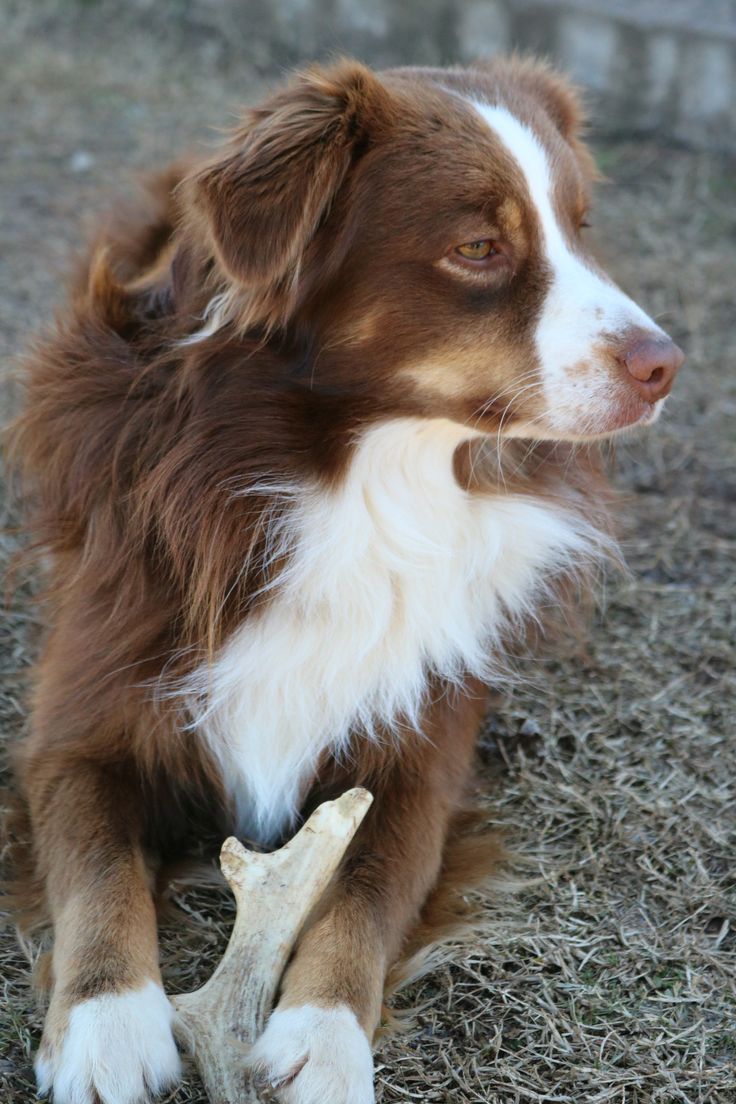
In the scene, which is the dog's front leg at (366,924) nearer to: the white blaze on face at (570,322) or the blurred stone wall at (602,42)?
the white blaze on face at (570,322)

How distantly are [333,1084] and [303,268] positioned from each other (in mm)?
1544

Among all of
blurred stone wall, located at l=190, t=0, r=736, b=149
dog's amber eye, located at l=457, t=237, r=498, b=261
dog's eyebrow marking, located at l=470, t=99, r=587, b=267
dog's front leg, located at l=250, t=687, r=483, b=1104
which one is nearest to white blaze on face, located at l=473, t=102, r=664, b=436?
dog's eyebrow marking, located at l=470, t=99, r=587, b=267

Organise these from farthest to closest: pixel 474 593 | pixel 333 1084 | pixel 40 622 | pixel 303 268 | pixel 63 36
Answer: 1. pixel 63 36
2. pixel 40 622
3. pixel 474 593
4. pixel 303 268
5. pixel 333 1084

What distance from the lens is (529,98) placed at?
299cm

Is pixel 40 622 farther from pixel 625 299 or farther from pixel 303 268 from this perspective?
pixel 625 299

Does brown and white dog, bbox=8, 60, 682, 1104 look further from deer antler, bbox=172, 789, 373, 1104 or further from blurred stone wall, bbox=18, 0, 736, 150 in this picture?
blurred stone wall, bbox=18, 0, 736, 150

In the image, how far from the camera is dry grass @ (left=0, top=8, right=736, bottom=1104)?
8.30ft

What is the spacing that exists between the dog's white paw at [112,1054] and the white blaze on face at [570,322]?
1401 millimetres

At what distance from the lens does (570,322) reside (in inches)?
104

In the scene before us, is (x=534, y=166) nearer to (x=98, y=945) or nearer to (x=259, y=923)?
(x=259, y=923)

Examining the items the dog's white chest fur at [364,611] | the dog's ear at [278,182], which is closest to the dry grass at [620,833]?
the dog's white chest fur at [364,611]

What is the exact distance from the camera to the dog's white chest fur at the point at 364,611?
2.78 metres

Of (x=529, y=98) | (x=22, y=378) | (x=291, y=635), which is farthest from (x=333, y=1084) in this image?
(x=529, y=98)

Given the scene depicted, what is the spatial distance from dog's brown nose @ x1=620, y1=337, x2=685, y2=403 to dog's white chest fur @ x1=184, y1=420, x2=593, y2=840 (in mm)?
384
